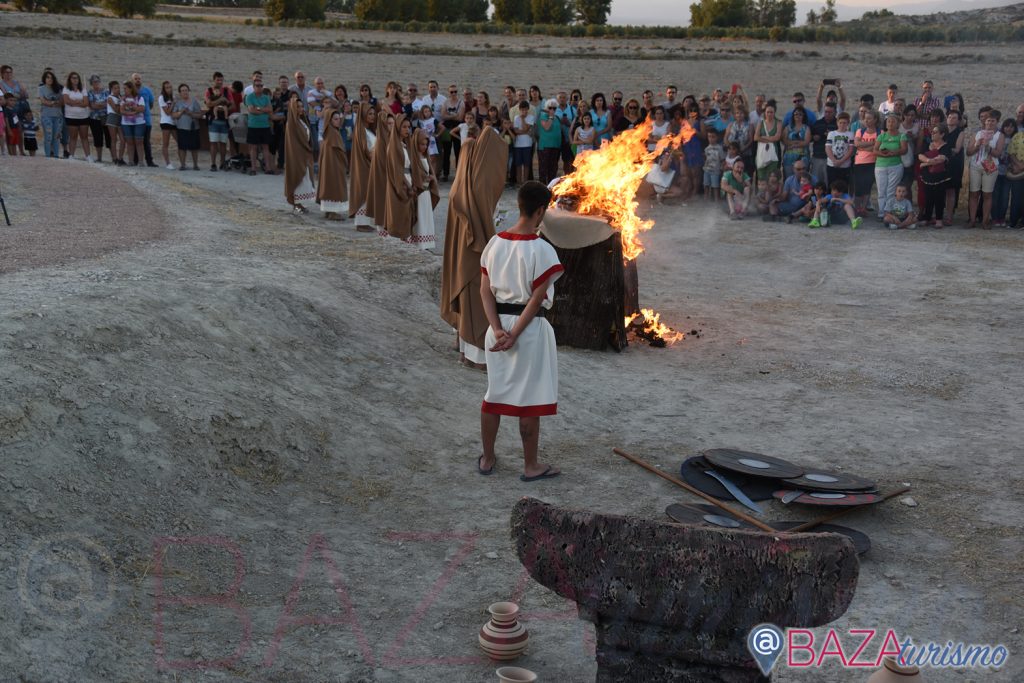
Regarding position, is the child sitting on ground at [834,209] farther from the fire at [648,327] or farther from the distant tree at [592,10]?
the distant tree at [592,10]

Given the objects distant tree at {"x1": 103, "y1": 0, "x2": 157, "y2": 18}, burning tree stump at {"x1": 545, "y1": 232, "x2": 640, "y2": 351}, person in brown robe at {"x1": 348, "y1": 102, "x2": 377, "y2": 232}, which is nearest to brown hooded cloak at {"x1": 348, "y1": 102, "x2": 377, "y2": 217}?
person in brown robe at {"x1": 348, "y1": 102, "x2": 377, "y2": 232}

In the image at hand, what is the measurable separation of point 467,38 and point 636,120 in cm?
3401

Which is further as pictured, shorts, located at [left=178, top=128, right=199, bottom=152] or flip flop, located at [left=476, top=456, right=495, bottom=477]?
shorts, located at [left=178, top=128, right=199, bottom=152]

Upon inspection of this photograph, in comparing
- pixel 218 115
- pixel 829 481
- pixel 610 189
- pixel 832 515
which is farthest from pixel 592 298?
pixel 218 115

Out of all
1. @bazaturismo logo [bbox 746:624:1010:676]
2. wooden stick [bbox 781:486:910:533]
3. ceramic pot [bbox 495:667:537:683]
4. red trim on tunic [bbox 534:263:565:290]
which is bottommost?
@bazaturismo logo [bbox 746:624:1010:676]

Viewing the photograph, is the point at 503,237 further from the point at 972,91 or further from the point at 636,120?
the point at 972,91

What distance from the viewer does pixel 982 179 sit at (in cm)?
1638

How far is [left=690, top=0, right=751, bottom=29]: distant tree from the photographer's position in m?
72.9

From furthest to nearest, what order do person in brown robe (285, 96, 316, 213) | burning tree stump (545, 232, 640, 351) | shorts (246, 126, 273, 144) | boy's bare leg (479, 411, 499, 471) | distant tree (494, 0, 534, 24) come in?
distant tree (494, 0, 534, 24) → shorts (246, 126, 273, 144) → person in brown robe (285, 96, 316, 213) → burning tree stump (545, 232, 640, 351) → boy's bare leg (479, 411, 499, 471)

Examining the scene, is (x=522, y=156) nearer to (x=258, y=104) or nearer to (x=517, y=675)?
(x=258, y=104)

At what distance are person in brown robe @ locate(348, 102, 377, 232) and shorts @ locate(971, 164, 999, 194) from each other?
956cm

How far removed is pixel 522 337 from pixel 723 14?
71957 millimetres

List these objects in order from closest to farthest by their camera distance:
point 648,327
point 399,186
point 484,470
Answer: point 484,470, point 648,327, point 399,186

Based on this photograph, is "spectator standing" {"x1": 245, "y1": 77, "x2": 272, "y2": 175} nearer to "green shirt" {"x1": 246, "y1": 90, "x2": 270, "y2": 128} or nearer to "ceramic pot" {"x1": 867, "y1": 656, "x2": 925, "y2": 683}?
"green shirt" {"x1": 246, "y1": 90, "x2": 270, "y2": 128}
